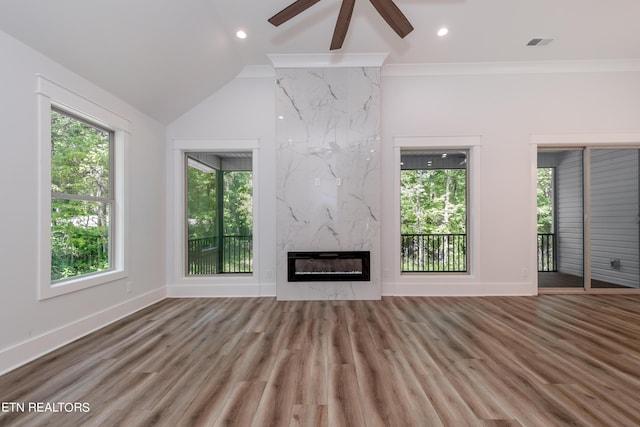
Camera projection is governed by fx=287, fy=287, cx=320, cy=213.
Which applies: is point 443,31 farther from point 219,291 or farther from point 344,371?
point 219,291

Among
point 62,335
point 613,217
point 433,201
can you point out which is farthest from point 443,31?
point 62,335

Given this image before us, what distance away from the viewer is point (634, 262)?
442cm

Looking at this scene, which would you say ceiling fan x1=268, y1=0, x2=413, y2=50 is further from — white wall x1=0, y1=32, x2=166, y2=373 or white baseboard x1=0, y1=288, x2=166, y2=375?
white baseboard x1=0, y1=288, x2=166, y2=375

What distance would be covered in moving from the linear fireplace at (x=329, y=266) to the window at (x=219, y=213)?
35.2 inches

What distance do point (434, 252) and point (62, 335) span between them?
4.79 meters

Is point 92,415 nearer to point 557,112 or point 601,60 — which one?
point 557,112

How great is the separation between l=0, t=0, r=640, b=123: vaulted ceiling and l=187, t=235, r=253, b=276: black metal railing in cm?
202

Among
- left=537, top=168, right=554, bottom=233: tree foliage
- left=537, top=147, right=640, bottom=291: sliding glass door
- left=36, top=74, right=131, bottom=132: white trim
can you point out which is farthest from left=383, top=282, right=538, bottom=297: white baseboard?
left=36, top=74, right=131, bottom=132: white trim

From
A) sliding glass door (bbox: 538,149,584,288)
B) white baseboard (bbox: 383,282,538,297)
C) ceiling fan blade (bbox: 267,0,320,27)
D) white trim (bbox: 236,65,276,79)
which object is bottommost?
white baseboard (bbox: 383,282,538,297)

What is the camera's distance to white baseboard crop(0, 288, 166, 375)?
226 centimetres

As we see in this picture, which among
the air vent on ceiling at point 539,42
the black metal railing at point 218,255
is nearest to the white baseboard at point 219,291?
the black metal railing at point 218,255

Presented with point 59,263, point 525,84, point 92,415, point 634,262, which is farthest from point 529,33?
point 59,263

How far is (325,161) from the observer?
4.25 metres

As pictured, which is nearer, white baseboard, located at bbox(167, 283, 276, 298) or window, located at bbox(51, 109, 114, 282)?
window, located at bbox(51, 109, 114, 282)
